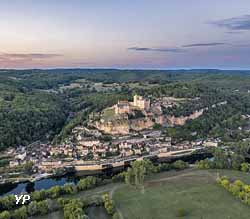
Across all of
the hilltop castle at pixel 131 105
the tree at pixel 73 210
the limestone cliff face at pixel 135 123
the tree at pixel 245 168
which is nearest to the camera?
the tree at pixel 73 210

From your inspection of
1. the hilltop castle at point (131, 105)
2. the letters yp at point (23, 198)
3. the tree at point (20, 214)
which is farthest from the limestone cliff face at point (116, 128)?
the tree at point (20, 214)

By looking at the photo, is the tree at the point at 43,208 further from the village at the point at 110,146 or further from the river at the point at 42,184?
the village at the point at 110,146

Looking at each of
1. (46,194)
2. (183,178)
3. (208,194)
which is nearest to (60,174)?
(46,194)

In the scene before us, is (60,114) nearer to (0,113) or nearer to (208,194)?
(0,113)

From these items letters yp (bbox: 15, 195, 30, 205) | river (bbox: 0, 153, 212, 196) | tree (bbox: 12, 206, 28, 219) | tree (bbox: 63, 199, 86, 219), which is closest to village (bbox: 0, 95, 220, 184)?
river (bbox: 0, 153, 212, 196)

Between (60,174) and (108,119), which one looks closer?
(60,174)

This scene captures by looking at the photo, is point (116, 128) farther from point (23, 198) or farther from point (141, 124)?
point (23, 198)

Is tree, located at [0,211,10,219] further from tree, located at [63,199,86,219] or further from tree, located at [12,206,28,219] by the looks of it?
tree, located at [63,199,86,219]

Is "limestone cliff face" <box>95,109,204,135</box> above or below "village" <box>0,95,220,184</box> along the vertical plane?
above

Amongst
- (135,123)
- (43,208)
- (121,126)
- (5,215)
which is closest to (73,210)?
(43,208)
